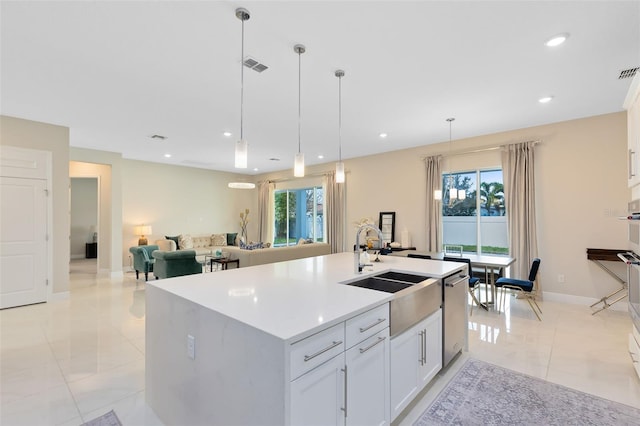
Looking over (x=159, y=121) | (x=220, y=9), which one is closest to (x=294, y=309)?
(x=220, y=9)

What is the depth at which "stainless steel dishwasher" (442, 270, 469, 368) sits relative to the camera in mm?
2518

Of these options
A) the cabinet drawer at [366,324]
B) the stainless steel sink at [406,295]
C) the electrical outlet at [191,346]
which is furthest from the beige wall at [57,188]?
the cabinet drawer at [366,324]

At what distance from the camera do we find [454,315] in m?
2.66

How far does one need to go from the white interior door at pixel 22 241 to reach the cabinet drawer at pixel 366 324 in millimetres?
5543

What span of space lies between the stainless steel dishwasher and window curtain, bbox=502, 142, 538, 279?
8.71 feet

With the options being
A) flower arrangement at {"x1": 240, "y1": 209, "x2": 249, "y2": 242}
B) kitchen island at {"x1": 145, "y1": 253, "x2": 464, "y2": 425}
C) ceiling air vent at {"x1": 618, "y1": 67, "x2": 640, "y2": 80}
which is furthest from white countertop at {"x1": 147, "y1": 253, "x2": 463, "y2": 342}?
flower arrangement at {"x1": 240, "y1": 209, "x2": 249, "y2": 242}

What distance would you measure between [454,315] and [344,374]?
65.6 inches

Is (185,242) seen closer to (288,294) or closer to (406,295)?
(288,294)

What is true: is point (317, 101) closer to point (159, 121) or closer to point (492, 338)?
point (159, 121)

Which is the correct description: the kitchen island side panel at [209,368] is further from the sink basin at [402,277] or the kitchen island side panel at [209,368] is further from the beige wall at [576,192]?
the beige wall at [576,192]

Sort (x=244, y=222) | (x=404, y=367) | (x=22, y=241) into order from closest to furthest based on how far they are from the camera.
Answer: (x=404, y=367) → (x=22, y=241) → (x=244, y=222)

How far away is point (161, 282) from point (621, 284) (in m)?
5.94

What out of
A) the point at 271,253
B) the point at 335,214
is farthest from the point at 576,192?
the point at 271,253

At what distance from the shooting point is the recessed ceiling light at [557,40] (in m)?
2.41
